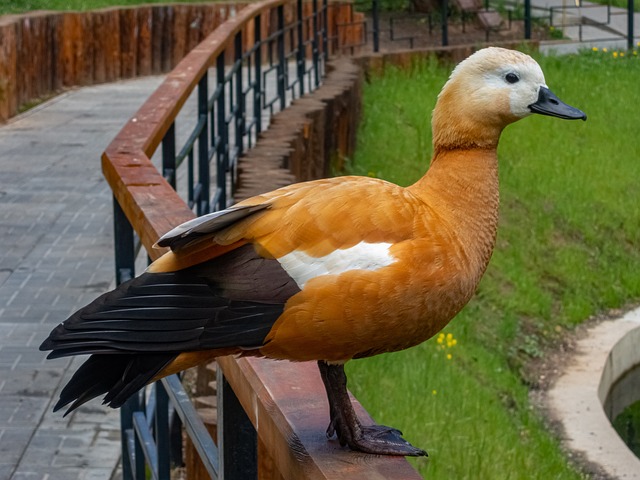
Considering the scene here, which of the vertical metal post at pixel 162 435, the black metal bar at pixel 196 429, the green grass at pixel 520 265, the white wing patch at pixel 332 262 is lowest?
the green grass at pixel 520 265

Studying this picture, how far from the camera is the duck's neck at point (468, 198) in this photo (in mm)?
2604

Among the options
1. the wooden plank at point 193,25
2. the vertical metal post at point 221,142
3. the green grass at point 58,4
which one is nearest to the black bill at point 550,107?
the vertical metal post at point 221,142

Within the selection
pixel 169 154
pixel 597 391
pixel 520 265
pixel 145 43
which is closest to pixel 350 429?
pixel 169 154

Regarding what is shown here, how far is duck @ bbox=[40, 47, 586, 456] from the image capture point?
7.58ft

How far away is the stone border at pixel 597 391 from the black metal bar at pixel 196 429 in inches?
201

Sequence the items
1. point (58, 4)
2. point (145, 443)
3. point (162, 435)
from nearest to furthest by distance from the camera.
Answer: point (162, 435), point (145, 443), point (58, 4)

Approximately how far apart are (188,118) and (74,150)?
2097mm

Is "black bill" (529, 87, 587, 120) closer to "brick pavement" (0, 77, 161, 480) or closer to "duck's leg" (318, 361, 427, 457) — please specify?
"duck's leg" (318, 361, 427, 457)

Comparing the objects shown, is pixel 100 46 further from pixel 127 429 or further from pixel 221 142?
pixel 127 429

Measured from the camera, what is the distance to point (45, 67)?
14.9 meters

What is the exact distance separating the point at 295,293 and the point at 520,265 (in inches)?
346

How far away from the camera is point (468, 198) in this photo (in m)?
2.65

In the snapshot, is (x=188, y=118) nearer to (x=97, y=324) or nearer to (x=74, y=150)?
(x=74, y=150)

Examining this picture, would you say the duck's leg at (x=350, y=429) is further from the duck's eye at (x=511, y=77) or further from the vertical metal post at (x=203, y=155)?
the vertical metal post at (x=203, y=155)
